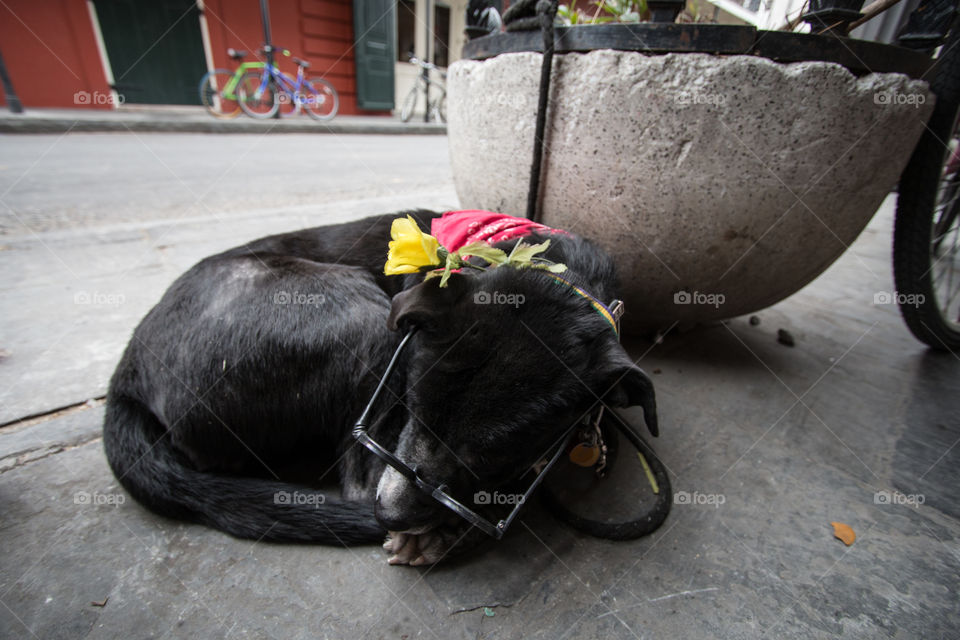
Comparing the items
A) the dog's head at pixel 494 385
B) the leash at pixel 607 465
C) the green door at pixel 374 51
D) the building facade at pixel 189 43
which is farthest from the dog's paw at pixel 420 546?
the green door at pixel 374 51

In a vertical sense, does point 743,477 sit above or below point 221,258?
below

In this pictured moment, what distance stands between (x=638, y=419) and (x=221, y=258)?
80.2 inches

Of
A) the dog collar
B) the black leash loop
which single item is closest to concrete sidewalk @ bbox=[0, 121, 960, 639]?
the dog collar

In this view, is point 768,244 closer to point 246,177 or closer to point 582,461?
point 582,461

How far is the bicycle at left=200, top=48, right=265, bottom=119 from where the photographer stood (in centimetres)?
1284

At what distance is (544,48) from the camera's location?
2010 millimetres

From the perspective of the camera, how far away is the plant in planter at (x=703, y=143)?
182cm

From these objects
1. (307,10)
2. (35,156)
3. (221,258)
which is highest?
(307,10)

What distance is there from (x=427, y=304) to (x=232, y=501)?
928 mm

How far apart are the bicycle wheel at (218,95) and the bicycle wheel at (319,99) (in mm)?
2021

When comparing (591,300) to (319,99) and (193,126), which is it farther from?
(319,99)

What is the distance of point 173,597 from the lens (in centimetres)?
132

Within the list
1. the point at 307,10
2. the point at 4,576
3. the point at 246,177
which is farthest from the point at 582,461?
the point at 307,10

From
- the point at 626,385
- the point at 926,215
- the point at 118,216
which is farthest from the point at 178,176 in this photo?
the point at 926,215
